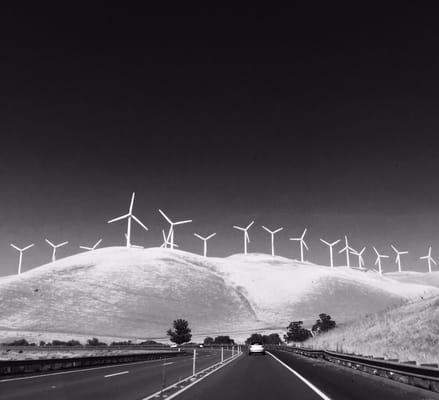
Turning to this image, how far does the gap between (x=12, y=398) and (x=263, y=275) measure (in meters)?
180

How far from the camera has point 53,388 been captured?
15.4 meters

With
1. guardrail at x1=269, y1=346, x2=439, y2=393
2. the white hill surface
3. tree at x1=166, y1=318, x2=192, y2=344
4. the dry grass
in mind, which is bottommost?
guardrail at x1=269, y1=346, x2=439, y2=393

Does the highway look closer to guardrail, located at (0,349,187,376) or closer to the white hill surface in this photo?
guardrail, located at (0,349,187,376)

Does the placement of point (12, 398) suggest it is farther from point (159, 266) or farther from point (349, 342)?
point (159, 266)

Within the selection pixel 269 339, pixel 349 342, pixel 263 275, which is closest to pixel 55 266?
pixel 263 275

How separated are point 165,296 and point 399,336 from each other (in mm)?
111492

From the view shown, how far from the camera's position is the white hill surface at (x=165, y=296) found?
121750 mm

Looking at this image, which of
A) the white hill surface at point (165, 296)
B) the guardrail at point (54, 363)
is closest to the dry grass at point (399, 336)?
the guardrail at point (54, 363)

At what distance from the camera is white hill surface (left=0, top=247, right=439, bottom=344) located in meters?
122

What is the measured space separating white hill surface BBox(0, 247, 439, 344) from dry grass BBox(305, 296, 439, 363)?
75.9 metres

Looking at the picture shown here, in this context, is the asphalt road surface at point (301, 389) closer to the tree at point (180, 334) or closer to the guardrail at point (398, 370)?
the guardrail at point (398, 370)

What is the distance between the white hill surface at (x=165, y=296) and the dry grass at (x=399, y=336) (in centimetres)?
7590

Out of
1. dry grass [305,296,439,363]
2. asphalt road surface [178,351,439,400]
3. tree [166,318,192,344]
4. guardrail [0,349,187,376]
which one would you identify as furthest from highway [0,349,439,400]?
tree [166,318,192,344]

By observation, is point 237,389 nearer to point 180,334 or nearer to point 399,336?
point 399,336
